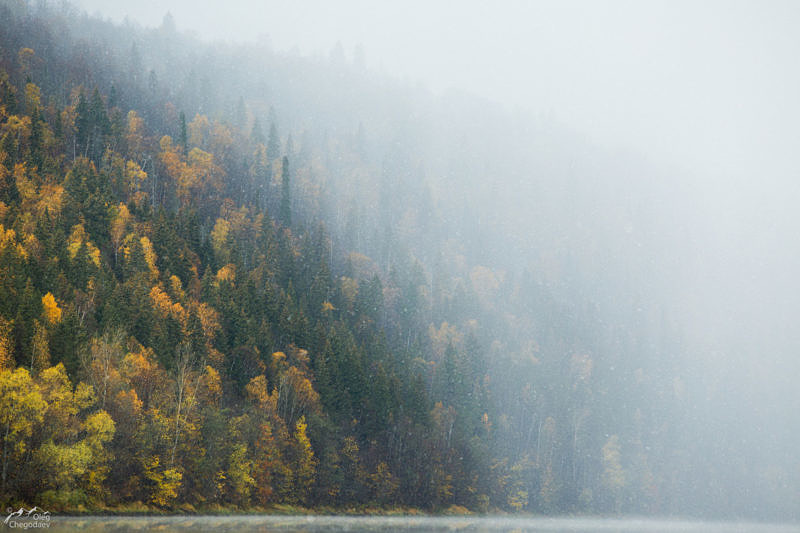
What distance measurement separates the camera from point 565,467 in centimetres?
14850

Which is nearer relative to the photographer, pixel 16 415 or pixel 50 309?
pixel 16 415

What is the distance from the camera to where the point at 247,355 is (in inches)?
3888

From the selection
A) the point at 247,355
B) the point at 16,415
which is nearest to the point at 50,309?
the point at 16,415

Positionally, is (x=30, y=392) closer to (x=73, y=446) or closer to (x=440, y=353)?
(x=73, y=446)

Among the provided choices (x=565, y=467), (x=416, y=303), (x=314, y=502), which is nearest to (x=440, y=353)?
(x=416, y=303)
